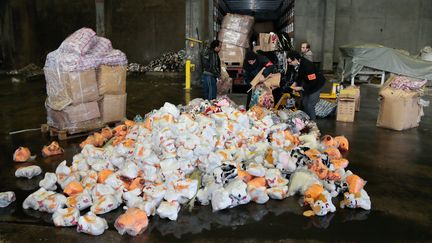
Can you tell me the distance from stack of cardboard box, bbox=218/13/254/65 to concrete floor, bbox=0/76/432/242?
15.9 feet

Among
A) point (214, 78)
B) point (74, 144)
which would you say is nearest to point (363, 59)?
point (214, 78)

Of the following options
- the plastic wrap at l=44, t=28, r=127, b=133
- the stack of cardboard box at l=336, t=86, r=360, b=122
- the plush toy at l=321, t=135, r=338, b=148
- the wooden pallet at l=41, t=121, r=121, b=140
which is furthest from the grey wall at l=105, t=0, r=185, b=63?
the plush toy at l=321, t=135, r=338, b=148

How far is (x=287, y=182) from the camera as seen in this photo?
14.3 ft

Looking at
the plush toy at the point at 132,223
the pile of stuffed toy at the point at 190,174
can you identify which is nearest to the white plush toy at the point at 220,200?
the pile of stuffed toy at the point at 190,174

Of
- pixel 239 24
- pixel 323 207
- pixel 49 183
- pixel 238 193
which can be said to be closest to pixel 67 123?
pixel 49 183

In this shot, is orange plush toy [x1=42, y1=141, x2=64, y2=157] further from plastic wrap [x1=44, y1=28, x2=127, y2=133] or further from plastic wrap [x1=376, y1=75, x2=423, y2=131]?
plastic wrap [x1=376, y1=75, x2=423, y2=131]

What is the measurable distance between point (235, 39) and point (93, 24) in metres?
11.2

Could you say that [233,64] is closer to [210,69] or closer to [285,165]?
[210,69]

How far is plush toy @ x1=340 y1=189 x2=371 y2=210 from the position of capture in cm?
395

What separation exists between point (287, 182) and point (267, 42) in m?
7.30

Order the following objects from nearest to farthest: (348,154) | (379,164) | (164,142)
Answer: (164,142), (379,164), (348,154)

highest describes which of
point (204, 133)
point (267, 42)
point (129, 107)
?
point (267, 42)

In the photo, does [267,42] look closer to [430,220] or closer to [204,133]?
[204,133]

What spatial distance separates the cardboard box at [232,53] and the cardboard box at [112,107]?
4554mm
